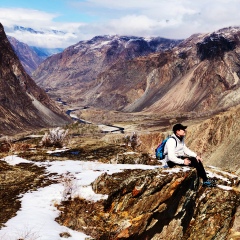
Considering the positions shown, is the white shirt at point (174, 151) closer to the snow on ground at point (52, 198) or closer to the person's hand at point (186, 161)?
the person's hand at point (186, 161)

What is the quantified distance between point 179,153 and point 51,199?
5.63m

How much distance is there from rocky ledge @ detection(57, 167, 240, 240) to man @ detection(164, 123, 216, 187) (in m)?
0.35

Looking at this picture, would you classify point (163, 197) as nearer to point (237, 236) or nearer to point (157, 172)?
point (157, 172)

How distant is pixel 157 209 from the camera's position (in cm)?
1432

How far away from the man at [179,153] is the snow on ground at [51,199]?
10.4 ft

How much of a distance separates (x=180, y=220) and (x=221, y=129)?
70.4m

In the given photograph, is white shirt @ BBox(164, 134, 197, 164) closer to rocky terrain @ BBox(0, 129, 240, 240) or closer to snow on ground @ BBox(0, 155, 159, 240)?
rocky terrain @ BBox(0, 129, 240, 240)

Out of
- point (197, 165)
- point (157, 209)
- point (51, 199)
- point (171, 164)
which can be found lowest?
point (51, 199)

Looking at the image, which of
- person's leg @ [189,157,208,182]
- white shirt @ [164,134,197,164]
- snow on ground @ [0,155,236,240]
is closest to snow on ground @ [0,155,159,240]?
snow on ground @ [0,155,236,240]

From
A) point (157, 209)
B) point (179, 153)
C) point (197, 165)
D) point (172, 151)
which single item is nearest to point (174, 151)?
point (172, 151)

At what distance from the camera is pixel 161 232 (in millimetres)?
14594

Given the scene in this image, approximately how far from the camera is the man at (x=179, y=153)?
15227 millimetres

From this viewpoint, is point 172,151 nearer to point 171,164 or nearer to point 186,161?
point 186,161

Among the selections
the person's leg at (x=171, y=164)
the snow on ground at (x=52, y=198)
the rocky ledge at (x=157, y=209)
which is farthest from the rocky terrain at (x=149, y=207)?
the person's leg at (x=171, y=164)
